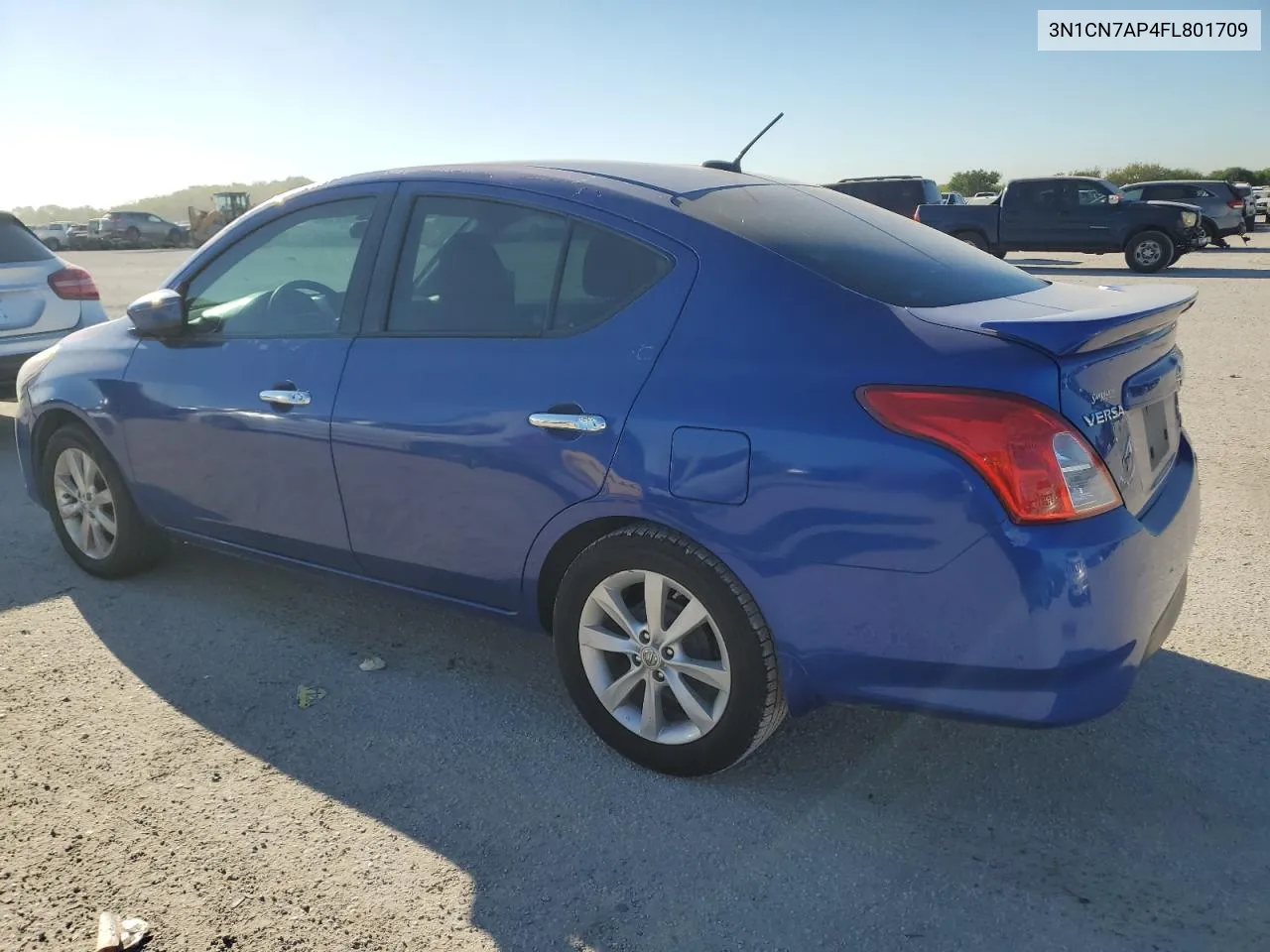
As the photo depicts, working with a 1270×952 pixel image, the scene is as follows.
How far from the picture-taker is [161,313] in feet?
13.6

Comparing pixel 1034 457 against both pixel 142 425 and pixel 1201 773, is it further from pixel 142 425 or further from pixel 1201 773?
pixel 142 425

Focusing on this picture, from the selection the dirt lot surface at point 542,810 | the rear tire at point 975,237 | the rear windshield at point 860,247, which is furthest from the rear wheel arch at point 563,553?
the rear tire at point 975,237

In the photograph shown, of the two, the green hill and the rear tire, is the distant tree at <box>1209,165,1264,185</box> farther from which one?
the green hill

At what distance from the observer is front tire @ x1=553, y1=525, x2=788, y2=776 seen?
2.86 metres

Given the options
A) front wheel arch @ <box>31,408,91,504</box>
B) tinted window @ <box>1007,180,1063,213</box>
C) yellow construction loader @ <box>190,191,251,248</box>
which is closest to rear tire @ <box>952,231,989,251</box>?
tinted window @ <box>1007,180,1063,213</box>

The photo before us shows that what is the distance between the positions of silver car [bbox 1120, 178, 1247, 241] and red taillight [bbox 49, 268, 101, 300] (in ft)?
75.0

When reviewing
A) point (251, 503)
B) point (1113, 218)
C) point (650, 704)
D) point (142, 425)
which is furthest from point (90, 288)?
point (1113, 218)

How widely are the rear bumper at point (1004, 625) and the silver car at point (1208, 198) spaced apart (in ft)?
81.9

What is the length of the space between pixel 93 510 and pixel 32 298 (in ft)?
12.1

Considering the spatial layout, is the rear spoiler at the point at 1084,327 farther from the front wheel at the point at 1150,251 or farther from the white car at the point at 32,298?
the front wheel at the point at 1150,251

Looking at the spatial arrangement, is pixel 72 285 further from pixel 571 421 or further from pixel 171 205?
pixel 171 205

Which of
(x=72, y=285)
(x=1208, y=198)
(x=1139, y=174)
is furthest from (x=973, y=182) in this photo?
(x=72, y=285)

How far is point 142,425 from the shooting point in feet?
14.0

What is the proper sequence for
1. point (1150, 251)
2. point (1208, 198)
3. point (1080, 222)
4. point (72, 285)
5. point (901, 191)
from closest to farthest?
point (72, 285), point (1150, 251), point (1080, 222), point (901, 191), point (1208, 198)
